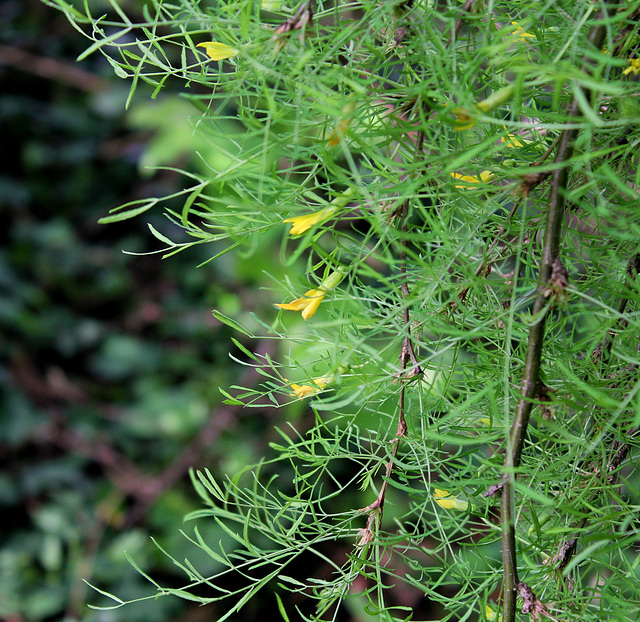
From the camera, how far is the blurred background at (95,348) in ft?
A: 2.83

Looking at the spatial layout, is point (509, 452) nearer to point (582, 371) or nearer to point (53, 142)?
point (582, 371)

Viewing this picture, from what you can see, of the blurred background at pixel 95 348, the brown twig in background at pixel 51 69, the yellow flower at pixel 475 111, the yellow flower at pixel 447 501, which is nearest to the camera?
the yellow flower at pixel 475 111

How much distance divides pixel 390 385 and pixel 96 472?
32.7 inches

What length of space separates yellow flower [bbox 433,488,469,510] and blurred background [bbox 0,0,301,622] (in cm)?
54

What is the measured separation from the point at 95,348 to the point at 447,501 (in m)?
0.83

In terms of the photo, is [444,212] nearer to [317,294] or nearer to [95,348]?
[317,294]

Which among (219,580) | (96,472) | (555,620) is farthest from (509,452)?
(96,472)

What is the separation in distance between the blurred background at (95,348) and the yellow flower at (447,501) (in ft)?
1.79

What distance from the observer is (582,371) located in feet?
0.92

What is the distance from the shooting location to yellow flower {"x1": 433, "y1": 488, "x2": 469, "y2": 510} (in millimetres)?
267

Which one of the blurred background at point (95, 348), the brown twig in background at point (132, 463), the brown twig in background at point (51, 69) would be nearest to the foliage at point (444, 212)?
the blurred background at point (95, 348)

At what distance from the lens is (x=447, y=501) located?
27cm

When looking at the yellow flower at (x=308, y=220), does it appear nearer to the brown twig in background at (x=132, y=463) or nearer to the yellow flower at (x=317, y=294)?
the yellow flower at (x=317, y=294)

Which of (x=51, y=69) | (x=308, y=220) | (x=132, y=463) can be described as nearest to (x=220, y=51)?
(x=308, y=220)
